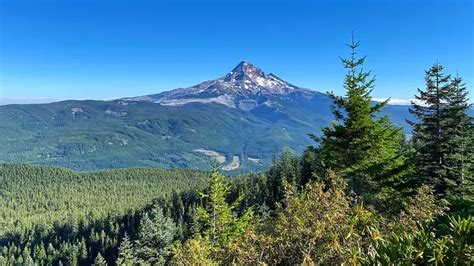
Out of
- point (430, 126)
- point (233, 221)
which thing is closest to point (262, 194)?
point (233, 221)

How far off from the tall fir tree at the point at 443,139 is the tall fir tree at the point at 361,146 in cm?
196

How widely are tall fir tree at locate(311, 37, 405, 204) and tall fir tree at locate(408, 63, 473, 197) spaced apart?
196 cm

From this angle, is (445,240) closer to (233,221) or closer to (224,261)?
(224,261)

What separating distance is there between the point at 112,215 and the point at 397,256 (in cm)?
16957

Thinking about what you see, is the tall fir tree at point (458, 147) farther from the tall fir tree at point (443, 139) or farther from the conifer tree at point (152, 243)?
the conifer tree at point (152, 243)

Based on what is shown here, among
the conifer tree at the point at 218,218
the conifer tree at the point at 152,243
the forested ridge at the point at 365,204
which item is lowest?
the conifer tree at the point at 152,243

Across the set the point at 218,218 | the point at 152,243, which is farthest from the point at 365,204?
the point at 152,243

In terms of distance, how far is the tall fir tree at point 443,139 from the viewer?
22891mm

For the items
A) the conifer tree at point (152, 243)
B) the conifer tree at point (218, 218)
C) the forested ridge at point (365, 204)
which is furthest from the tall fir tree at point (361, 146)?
the conifer tree at point (152, 243)

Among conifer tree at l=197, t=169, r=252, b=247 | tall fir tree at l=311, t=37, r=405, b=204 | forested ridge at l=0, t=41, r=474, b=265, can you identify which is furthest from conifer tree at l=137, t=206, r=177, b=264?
tall fir tree at l=311, t=37, r=405, b=204

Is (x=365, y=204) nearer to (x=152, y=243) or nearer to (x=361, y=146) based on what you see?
(x=361, y=146)

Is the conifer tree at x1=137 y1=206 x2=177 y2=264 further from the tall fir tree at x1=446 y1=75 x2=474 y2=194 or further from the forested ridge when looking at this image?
the tall fir tree at x1=446 y1=75 x2=474 y2=194

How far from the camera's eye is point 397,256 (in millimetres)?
5883

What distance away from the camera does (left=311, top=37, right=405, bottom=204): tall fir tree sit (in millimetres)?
22438
